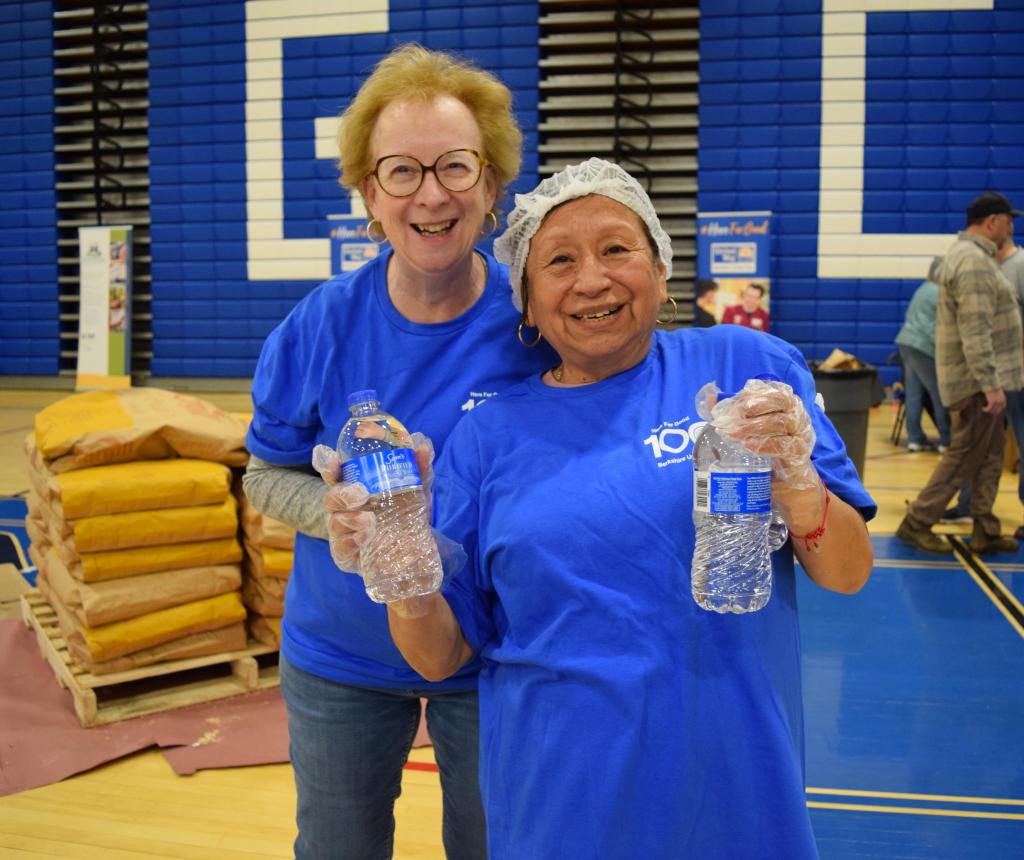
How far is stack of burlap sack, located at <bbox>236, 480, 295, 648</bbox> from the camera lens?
12.0ft

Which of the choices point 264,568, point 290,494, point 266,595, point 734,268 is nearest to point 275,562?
point 264,568

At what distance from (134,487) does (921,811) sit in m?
2.85

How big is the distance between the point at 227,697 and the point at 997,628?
334 cm

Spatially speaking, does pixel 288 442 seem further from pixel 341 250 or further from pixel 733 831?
pixel 341 250

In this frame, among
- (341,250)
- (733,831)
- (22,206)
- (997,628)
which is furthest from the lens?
(22,206)

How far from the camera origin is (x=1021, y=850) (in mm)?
2705

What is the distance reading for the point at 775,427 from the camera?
3.92 ft

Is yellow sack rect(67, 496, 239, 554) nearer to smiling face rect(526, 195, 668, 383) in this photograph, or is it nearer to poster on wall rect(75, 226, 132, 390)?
smiling face rect(526, 195, 668, 383)

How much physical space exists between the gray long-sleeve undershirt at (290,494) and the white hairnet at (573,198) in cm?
48

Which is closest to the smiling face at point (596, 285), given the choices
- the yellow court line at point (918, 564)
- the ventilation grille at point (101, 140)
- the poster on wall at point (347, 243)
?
the yellow court line at point (918, 564)

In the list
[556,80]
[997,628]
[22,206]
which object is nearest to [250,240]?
[22,206]

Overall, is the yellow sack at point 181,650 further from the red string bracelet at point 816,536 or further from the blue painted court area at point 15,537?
the red string bracelet at point 816,536

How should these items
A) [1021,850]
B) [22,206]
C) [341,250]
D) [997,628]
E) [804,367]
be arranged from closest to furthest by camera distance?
[804,367], [1021,850], [997,628], [341,250], [22,206]

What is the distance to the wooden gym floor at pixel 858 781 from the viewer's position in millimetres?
2773
